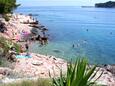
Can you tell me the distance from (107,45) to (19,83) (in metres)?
35.1

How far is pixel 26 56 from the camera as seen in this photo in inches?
1004

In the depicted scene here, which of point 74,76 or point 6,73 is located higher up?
point 74,76

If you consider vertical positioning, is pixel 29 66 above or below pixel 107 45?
above

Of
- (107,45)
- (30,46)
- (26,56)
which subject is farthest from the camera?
(107,45)

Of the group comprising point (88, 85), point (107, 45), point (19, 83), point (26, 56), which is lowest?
point (107, 45)

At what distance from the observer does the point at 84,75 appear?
835cm

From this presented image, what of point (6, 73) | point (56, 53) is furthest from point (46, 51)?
point (6, 73)

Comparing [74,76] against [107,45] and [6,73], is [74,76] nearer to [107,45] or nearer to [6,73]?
[6,73]

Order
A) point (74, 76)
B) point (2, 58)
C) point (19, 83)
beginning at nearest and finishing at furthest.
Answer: point (74, 76)
point (19, 83)
point (2, 58)


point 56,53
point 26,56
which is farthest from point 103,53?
point 26,56

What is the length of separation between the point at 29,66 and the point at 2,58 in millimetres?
1999

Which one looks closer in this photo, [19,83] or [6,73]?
[19,83]

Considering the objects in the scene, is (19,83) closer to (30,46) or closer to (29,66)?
(29,66)

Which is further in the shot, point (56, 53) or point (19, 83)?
point (56, 53)
